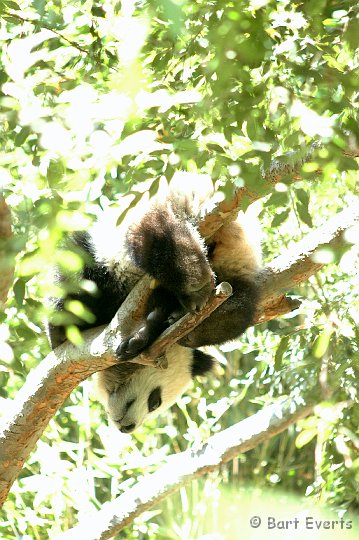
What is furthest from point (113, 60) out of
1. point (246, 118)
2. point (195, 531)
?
point (195, 531)

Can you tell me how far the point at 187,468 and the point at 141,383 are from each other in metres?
0.80

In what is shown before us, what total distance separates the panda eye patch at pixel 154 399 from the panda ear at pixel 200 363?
21cm

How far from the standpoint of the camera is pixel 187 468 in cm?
438

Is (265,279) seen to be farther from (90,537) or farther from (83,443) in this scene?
(83,443)

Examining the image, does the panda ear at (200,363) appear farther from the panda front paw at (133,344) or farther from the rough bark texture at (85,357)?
the panda front paw at (133,344)

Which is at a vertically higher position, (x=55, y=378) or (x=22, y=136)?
(x=22, y=136)

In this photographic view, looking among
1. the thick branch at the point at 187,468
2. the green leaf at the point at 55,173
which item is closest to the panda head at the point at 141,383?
the thick branch at the point at 187,468

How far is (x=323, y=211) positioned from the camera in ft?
17.3

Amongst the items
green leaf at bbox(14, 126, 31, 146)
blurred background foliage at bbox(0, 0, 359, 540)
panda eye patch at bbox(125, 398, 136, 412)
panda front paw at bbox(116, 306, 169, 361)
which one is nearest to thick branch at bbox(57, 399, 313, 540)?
blurred background foliage at bbox(0, 0, 359, 540)

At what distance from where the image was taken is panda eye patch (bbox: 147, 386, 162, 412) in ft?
12.9

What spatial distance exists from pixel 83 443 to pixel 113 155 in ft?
12.3

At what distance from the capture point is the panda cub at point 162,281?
2.93 meters

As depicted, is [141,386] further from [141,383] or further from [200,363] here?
[200,363]

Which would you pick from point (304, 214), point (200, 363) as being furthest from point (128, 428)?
point (304, 214)
